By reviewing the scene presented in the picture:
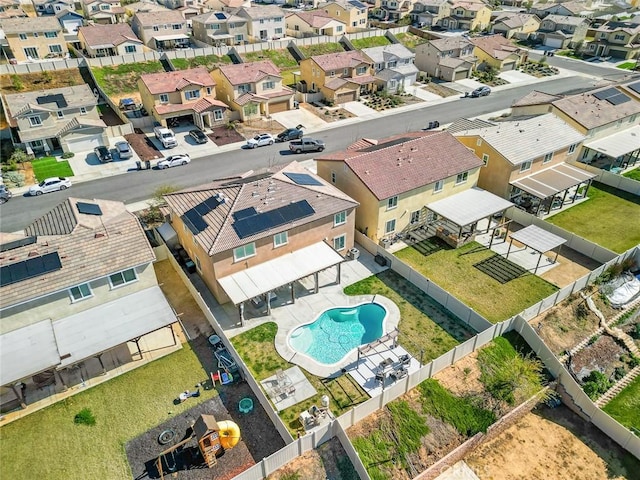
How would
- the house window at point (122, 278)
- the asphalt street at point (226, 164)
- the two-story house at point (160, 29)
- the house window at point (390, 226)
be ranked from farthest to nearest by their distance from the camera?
the two-story house at point (160, 29)
the asphalt street at point (226, 164)
the house window at point (390, 226)
the house window at point (122, 278)

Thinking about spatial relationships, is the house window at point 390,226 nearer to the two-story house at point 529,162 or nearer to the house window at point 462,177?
the house window at point 462,177

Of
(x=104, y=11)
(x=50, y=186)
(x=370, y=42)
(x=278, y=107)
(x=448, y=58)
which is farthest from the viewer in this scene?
(x=104, y=11)

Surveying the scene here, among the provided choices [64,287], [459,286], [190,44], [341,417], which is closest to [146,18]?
[190,44]

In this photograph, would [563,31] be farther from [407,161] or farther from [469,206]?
[407,161]

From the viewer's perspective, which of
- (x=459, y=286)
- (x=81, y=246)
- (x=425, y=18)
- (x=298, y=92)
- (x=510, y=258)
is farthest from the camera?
(x=425, y=18)

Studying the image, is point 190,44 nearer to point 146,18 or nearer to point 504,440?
point 146,18

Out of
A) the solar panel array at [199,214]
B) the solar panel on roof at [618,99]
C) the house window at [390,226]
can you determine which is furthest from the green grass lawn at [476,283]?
the solar panel on roof at [618,99]

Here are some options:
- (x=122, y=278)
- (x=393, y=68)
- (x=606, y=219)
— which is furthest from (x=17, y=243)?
(x=393, y=68)
